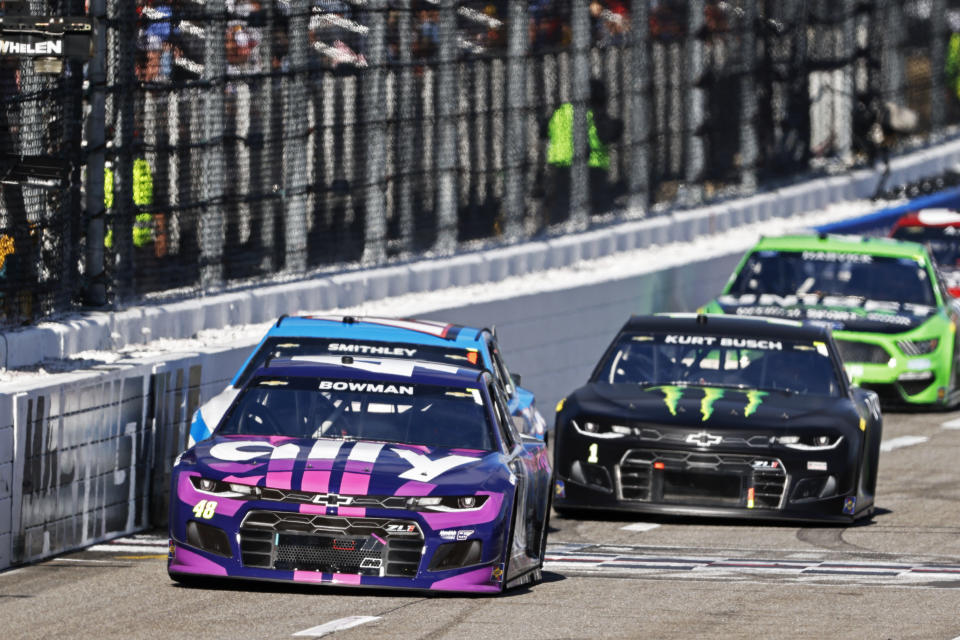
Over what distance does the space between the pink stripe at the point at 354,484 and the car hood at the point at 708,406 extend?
13.1 ft

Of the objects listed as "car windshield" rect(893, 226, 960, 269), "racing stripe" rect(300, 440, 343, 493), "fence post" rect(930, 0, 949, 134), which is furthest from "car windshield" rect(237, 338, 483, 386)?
"fence post" rect(930, 0, 949, 134)

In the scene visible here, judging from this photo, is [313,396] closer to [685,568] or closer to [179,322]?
[685,568]

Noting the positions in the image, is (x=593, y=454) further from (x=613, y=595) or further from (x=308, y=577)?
(x=308, y=577)

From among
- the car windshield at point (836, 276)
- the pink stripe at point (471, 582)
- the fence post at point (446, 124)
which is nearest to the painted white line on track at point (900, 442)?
the car windshield at point (836, 276)

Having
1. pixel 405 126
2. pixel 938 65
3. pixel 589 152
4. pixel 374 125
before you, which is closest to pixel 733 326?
pixel 374 125

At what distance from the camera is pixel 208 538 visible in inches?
433

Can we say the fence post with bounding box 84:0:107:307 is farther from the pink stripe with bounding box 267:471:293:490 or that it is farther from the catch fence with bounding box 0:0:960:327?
the pink stripe with bounding box 267:471:293:490

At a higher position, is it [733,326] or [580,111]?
[580,111]

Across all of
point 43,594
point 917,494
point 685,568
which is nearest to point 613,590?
point 685,568

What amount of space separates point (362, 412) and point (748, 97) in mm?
16404

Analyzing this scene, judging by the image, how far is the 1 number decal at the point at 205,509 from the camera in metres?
11.0

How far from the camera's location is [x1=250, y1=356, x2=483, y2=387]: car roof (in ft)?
40.1

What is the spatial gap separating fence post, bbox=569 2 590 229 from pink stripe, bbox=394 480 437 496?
12.1 m

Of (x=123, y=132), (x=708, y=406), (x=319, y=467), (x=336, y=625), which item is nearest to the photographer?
(x=336, y=625)
